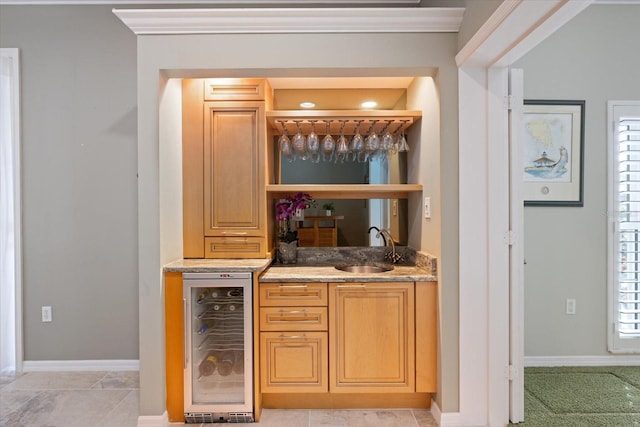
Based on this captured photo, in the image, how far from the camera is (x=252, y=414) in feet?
7.40

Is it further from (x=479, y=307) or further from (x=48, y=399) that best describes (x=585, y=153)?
(x=48, y=399)

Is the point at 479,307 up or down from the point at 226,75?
down

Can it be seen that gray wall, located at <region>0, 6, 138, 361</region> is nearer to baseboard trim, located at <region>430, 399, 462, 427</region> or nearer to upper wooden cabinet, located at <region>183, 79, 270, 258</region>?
upper wooden cabinet, located at <region>183, 79, 270, 258</region>

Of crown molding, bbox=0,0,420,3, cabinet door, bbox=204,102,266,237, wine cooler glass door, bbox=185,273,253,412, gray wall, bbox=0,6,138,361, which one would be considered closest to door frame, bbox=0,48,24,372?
gray wall, bbox=0,6,138,361

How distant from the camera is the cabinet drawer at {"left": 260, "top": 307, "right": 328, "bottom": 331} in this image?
7.64ft

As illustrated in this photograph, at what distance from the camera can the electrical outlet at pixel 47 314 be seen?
2.99m

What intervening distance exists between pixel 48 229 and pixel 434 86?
10.4 ft

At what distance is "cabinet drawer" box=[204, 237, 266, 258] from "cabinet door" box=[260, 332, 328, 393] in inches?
23.0

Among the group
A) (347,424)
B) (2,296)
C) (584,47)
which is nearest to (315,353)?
(347,424)

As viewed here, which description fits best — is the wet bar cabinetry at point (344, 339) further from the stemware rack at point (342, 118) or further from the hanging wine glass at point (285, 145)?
the stemware rack at point (342, 118)

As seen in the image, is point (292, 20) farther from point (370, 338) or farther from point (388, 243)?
point (370, 338)

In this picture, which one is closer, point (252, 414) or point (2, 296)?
→ point (252, 414)

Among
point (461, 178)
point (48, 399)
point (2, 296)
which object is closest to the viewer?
point (461, 178)

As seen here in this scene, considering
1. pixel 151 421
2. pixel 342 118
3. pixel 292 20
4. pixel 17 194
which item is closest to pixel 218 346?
pixel 151 421
